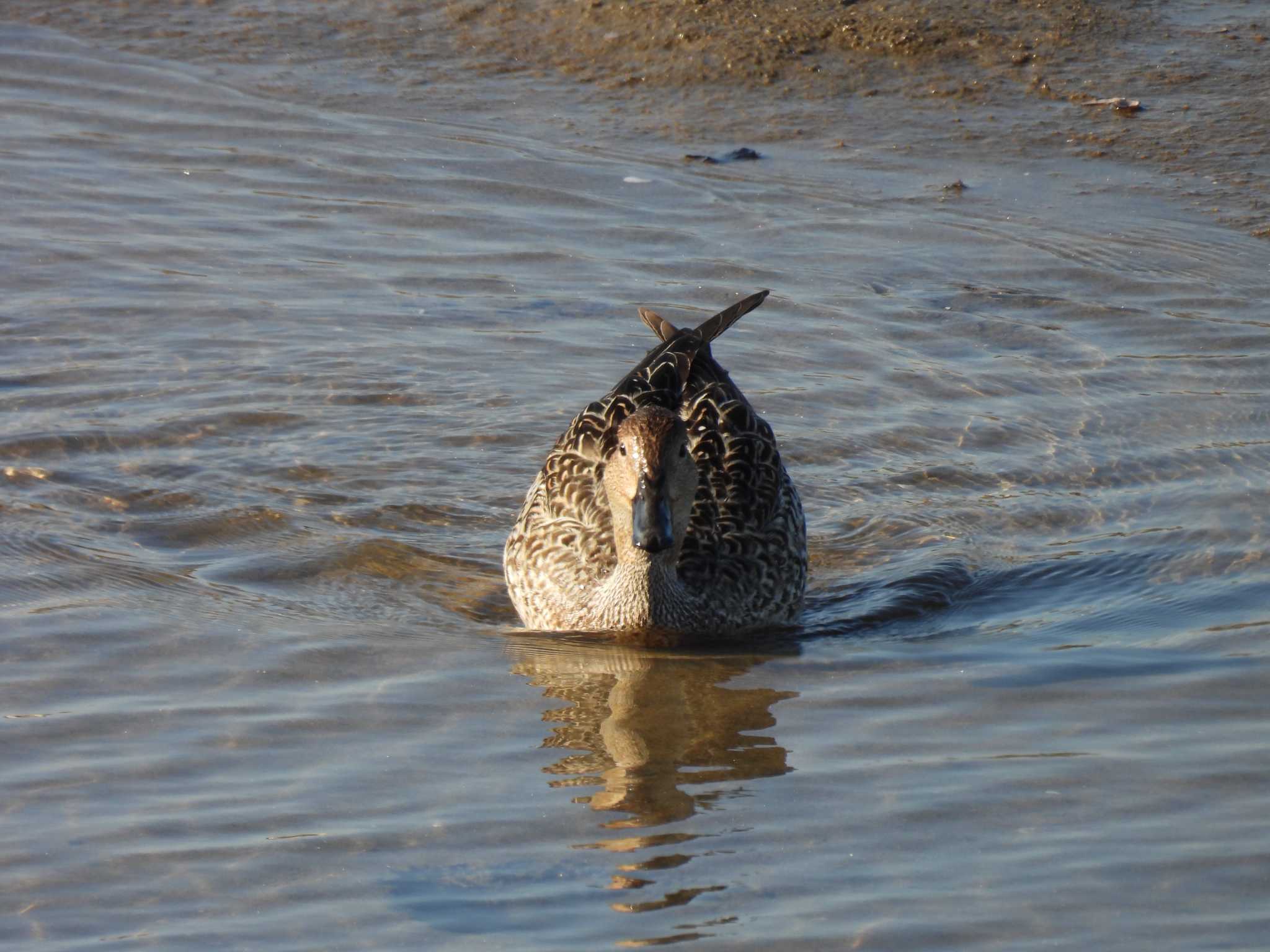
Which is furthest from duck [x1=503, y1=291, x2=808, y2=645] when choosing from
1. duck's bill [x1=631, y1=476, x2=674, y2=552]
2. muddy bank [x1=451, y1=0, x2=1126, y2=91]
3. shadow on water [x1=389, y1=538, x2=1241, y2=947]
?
muddy bank [x1=451, y1=0, x2=1126, y2=91]

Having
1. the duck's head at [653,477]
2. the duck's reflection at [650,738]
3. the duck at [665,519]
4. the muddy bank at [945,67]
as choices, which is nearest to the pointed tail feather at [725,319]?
the duck at [665,519]

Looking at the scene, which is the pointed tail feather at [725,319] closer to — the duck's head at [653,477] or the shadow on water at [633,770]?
the duck's head at [653,477]

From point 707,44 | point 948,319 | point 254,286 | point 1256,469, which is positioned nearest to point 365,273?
point 254,286

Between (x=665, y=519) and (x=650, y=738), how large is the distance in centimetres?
86

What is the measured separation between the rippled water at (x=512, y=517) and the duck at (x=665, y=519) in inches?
7.3

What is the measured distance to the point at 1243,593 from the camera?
669cm

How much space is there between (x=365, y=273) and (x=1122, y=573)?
4522 mm

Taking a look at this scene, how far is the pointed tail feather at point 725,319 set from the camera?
750 cm

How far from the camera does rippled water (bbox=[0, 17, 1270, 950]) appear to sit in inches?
188

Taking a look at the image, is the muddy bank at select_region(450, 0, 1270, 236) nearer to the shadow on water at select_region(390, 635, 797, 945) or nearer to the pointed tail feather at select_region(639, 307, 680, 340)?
the pointed tail feather at select_region(639, 307, 680, 340)

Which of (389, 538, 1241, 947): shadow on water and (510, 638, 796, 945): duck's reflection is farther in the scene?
(510, 638, 796, 945): duck's reflection

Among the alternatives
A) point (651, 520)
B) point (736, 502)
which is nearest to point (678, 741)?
point (651, 520)

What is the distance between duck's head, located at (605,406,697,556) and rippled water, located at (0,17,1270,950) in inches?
18.0

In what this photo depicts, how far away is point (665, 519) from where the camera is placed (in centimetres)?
639
